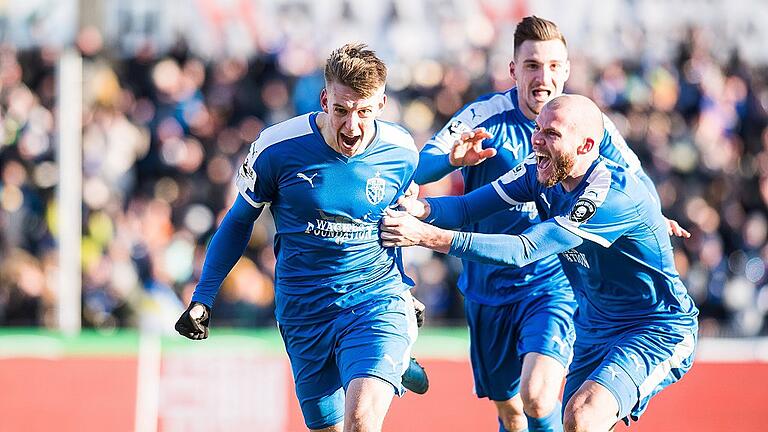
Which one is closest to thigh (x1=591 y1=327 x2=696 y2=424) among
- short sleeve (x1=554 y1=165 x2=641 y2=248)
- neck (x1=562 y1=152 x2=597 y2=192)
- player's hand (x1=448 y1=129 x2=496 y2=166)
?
short sleeve (x1=554 y1=165 x2=641 y2=248)

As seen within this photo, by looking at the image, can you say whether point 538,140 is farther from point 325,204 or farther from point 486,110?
point 486,110

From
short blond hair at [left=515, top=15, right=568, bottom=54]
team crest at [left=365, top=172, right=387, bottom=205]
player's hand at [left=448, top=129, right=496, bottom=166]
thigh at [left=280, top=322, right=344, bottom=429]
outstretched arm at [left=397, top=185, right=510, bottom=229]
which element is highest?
short blond hair at [left=515, top=15, right=568, bottom=54]

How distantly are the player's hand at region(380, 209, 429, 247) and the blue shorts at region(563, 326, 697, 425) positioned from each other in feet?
4.11

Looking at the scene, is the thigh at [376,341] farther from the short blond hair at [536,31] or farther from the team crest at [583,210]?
the short blond hair at [536,31]

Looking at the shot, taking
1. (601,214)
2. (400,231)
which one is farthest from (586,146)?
(400,231)

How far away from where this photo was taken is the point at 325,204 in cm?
654

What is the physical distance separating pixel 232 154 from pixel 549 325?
6720 mm

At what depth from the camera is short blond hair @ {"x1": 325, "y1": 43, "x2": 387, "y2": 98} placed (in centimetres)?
622

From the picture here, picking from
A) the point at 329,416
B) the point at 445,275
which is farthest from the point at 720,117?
the point at 329,416

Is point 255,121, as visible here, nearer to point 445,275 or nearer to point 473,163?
point 445,275

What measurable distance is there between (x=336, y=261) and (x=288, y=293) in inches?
14.2

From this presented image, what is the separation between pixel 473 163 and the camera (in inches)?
285

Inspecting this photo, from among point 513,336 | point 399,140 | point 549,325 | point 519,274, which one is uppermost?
point 399,140

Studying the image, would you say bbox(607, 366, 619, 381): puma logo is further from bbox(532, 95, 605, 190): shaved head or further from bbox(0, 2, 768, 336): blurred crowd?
bbox(0, 2, 768, 336): blurred crowd
